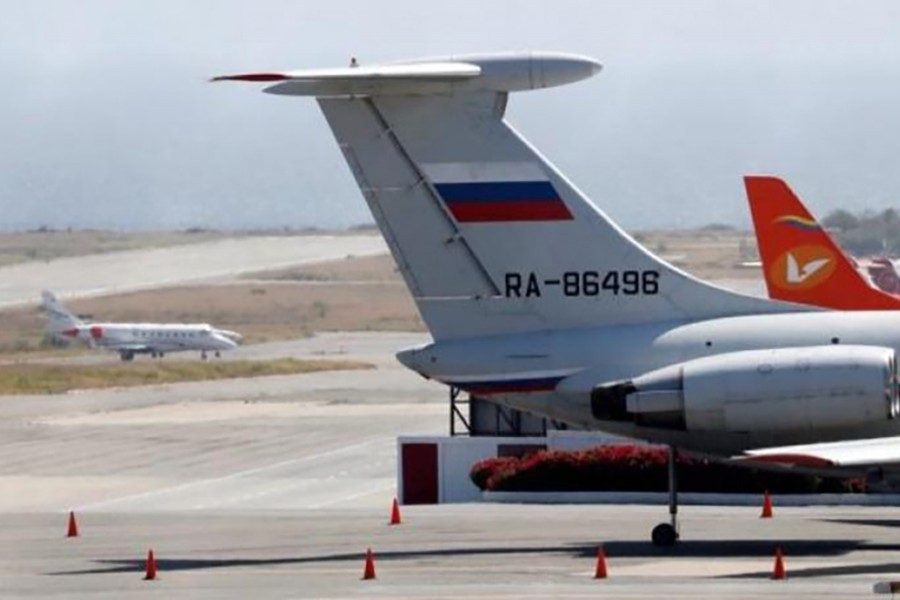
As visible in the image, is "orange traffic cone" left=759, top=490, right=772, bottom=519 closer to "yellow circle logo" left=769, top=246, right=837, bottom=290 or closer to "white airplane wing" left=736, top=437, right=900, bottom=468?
"white airplane wing" left=736, top=437, right=900, bottom=468

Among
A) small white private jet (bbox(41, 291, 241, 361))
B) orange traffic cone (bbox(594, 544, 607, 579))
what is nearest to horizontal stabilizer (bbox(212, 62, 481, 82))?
orange traffic cone (bbox(594, 544, 607, 579))

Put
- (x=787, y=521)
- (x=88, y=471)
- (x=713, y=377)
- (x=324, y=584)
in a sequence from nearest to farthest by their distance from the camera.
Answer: (x=324, y=584) → (x=713, y=377) → (x=787, y=521) → (x=88, y=471)

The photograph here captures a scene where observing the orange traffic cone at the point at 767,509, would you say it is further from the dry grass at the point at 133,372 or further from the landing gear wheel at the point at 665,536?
the dry grass at the point at 133,372

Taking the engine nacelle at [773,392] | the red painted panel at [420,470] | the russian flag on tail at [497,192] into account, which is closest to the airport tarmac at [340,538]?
the red painted panel at [420,470]

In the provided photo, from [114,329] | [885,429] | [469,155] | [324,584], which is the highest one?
[114,329]

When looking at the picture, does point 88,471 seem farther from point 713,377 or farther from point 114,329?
point 114,329

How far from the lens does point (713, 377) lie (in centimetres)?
3083

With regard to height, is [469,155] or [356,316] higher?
[356,316]


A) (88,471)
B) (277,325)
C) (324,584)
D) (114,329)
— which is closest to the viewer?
(324,584)

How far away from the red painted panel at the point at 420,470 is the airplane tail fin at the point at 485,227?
12677mm

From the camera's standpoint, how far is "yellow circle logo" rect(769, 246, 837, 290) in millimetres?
46656

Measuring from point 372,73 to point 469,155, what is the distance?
1693 mm

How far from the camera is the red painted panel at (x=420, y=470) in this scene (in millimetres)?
44781

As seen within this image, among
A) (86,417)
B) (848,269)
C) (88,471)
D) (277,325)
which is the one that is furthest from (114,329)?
(848,269)
